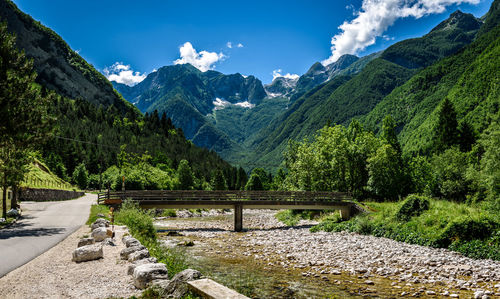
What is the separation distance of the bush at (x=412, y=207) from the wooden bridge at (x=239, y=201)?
10719 millimetres

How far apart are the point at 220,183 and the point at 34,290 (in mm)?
94596

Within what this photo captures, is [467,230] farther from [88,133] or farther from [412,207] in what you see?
[88,133]

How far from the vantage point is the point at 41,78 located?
602 feet

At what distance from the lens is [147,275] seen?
8.13m

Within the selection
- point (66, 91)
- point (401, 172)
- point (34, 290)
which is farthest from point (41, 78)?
point (34, 290)

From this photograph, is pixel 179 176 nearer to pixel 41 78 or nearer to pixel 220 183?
pixel 220 183

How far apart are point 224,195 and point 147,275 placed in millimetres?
29015

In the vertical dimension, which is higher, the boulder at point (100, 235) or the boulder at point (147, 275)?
the boulder at point (147, 275)

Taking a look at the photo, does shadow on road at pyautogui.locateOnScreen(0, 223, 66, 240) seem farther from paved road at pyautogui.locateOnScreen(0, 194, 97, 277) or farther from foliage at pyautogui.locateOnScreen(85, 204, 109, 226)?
foliage at pyautogui.locateOnScreen(85, 204, 109, 226)

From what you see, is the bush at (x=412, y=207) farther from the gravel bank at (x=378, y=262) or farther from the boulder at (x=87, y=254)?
the boulder at (x=87, y=254)

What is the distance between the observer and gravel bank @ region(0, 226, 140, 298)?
7.71m

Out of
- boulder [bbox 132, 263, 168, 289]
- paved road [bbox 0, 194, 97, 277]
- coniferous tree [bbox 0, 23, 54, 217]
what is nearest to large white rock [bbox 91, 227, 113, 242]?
paved road [bbox 0, 194, 97, 277]

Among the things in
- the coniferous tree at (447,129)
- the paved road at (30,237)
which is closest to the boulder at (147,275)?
the paved road at (30,237)

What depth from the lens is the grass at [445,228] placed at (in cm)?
1650
